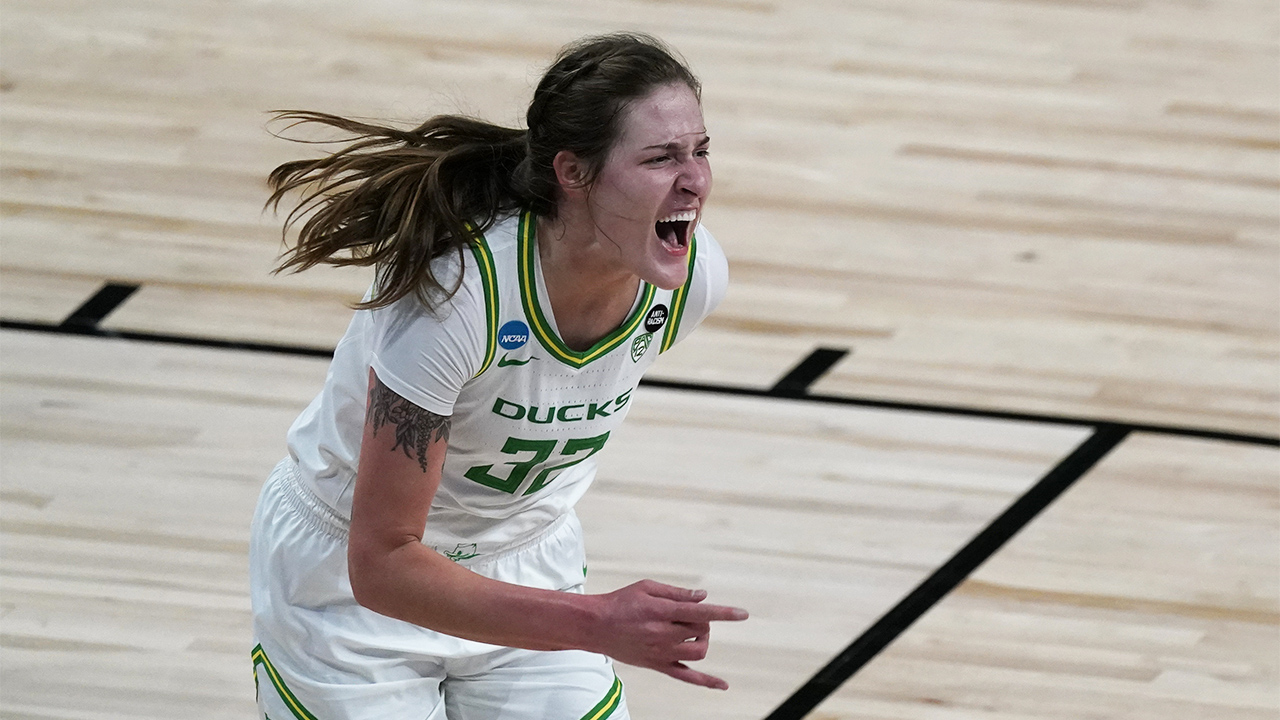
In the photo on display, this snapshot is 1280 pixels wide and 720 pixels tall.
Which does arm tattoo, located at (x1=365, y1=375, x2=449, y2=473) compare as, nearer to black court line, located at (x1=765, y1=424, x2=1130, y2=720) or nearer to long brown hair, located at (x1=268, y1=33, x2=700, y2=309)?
long brown hair, located at (x1=268, y1=33, x2=700, y2=309)

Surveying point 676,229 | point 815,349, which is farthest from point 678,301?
point 815,349

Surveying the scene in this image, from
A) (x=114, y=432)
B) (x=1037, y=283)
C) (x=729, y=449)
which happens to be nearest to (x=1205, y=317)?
(x=1037, y=283)

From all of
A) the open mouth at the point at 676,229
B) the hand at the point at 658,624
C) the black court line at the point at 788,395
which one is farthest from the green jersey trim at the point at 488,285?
the black court line at the point at 788,395

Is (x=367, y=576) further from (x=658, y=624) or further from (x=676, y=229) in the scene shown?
(x=676, y=229)

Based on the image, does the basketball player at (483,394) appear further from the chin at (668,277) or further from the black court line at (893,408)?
the black court line at (893,408)

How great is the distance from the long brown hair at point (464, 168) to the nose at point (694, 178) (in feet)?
0.31

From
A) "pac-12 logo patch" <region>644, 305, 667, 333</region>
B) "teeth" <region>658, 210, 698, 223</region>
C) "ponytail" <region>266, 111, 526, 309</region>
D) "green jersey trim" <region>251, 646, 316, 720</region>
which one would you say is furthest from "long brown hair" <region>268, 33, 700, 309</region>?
"green jersey trim" <region>251, 646, 316, 720</region>

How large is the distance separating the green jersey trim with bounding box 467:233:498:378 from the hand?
374 millimetres

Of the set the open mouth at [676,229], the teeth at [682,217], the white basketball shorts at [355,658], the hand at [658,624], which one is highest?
the teeth at [682,217]

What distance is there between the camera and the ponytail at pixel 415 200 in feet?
Answer: 6.60

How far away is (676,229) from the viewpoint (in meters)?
2.10

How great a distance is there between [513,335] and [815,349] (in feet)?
7.18

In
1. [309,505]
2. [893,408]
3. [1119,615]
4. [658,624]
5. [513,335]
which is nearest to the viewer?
[658,624]

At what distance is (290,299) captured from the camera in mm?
4328
